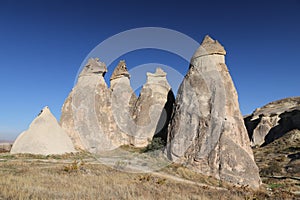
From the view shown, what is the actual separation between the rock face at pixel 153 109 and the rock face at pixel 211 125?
626cm

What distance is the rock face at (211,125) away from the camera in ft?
35.0

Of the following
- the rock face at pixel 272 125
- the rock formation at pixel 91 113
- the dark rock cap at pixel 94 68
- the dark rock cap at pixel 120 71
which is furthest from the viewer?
the rock face at pixel 272 125

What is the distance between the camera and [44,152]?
564 inches

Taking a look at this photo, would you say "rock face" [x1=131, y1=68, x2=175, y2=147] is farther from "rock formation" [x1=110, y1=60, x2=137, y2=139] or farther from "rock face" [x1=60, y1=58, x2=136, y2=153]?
"rock face" [x1=60, y1=58, x2=136, y2=153]

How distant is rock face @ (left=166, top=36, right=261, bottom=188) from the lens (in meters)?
10.7

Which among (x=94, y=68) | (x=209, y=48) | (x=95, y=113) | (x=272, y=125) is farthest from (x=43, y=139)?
(x=272, y=125)

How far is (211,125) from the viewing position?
1148 centimetres

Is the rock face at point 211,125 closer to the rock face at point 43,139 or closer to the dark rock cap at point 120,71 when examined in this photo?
the rock face at point 43,139

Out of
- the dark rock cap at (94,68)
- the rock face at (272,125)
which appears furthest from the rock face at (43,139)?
the rock face at (272,125)

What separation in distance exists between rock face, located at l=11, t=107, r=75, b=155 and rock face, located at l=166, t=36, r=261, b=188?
21.9 ft

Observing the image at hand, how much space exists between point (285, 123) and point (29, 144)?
2836 centimetres

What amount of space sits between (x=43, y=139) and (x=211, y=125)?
948cm

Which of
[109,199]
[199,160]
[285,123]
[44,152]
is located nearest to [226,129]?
[199,160]

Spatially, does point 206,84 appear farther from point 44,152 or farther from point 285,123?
point 285,123
